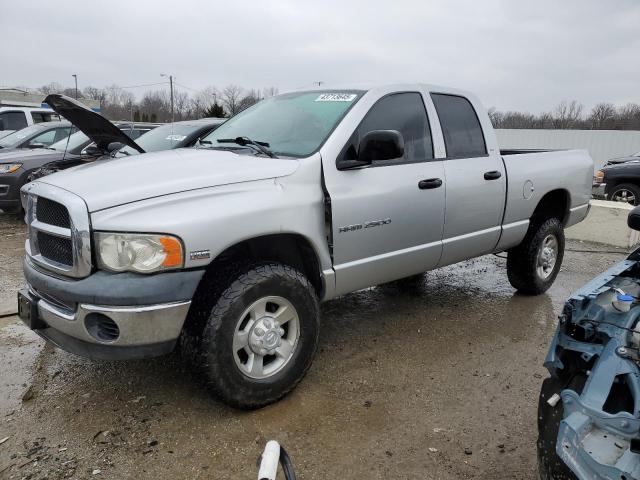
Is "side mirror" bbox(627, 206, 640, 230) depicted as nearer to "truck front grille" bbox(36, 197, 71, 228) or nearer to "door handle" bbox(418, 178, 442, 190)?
"door handle" bbox(418, 178, 442, 190)

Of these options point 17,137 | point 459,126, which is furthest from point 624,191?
point 17,137

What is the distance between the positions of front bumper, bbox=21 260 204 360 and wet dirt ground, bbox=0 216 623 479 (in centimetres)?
53

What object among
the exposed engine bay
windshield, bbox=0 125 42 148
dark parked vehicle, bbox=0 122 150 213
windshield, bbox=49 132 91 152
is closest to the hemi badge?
the exposed engine bay

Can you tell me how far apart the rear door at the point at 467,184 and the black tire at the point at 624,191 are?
866cm

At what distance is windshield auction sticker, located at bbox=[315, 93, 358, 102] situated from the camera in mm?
3777

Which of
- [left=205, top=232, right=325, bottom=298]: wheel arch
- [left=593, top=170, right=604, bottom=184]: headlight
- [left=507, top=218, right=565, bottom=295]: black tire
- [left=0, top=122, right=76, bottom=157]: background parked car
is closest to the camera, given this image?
[left=205, top=232, right=325, bottom=298]: wheel arch

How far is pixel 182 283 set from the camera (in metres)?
2.66

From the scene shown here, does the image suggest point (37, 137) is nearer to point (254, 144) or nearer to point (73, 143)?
point (73, 143)

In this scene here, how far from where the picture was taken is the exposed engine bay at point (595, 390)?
5.59 feet

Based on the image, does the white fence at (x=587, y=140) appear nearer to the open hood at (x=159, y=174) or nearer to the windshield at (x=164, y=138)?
the windshield at (x=164, y=138)

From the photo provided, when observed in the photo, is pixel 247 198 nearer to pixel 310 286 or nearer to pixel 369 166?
pixel 310 286

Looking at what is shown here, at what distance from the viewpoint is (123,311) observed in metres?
2.56

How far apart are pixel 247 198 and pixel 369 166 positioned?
994 mm

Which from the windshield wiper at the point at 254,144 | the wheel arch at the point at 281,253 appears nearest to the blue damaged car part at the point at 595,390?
the wheel arch at the point at 281,253
